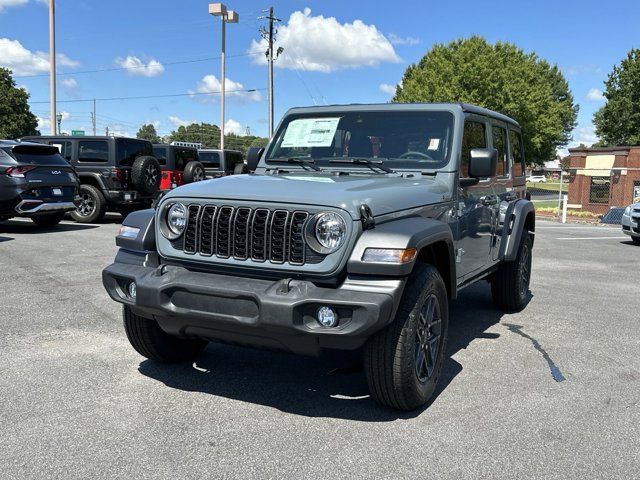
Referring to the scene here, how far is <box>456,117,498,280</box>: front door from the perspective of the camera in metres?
4.51

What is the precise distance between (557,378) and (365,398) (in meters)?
1.44

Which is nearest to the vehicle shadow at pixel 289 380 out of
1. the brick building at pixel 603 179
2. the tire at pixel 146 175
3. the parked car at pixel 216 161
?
the tire at pixel 146 175

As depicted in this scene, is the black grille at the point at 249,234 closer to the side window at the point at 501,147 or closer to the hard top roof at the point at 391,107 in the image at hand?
the hard top roof at the point at 391,107

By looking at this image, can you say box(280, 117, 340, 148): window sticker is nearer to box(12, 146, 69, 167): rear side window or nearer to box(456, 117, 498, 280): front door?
box(456, 117, 498, 280): front door

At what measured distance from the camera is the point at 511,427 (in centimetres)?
342

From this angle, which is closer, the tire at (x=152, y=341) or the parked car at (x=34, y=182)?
the tire at (x=152, y=341)

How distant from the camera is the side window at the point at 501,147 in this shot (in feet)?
18.2

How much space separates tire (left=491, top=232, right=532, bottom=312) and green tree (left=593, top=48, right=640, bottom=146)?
42565 millimetres

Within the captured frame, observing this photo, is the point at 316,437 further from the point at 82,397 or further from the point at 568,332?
the point at 568,332

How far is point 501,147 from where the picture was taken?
577 cm

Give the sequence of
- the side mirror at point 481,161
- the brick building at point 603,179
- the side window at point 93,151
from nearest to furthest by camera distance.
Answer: the side mirror at point 481,161
the side window at point 93,151
the brick building at point 603,179

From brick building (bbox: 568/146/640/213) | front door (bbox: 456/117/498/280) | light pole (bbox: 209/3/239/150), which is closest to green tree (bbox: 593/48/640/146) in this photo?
brick building (bbox: 568/146/640/213)

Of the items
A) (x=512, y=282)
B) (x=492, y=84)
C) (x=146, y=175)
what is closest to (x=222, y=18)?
(x=492, y=84)

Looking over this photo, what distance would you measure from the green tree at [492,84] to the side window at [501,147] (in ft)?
112
